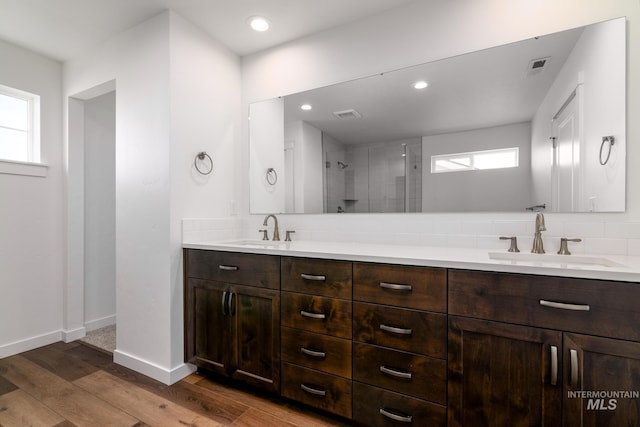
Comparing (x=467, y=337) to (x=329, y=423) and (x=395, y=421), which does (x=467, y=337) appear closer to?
(x=395, y=421)

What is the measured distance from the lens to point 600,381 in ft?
3.39

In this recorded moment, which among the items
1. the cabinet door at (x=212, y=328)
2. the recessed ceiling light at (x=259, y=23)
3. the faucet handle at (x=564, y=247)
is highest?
the recessed ceiling light at (x=259, y=23)

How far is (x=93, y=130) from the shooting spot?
288 centimetres

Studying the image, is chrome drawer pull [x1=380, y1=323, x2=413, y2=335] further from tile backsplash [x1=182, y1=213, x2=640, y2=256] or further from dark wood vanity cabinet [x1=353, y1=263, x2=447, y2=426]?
tile backsplash [x1=182, y1=213, x2=640, y2=256]

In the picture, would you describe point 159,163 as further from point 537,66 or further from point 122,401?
point 537,66

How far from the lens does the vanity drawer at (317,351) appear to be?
4.88 feet

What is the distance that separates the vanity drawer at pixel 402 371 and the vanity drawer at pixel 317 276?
0.29 m

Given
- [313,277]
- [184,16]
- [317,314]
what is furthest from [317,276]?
[184,16]

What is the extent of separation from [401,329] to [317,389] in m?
0.60

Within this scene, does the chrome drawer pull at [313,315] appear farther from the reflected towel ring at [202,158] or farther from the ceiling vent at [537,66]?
the ceiling vent at [537,66]

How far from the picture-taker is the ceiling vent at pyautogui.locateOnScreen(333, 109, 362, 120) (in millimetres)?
2107

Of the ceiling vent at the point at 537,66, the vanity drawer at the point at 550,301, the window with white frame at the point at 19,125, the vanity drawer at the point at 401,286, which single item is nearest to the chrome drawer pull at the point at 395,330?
the vanity drawer at the point at 401,286

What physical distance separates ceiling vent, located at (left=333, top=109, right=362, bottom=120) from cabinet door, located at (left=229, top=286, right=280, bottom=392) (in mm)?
1305

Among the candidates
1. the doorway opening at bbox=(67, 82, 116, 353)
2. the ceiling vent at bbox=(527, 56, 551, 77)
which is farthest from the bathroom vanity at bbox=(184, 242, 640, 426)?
the doorway opening at bbox=(67, 82, 116, 353)
